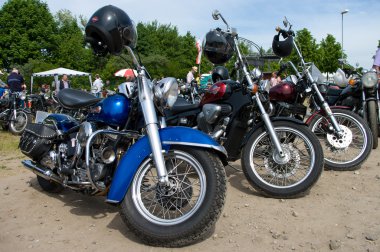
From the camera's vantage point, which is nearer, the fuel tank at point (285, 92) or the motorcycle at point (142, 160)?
the motorcycle at point (142, 160)

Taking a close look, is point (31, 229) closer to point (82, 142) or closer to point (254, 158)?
point (82, 142)

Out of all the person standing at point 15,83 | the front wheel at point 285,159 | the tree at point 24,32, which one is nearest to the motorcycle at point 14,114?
the person standing at point 15,83

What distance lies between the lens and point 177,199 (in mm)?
2967

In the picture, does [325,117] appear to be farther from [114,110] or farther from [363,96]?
[114,110]

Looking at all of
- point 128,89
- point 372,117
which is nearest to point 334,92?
point 372,117

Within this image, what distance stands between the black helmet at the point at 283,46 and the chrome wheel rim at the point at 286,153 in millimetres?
1190

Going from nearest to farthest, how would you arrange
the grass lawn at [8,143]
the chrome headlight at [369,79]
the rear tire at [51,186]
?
the rear tire at [51,186], the chrome headlight at [369,79], the grass lawn at [8,143]

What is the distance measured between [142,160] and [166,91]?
568mm

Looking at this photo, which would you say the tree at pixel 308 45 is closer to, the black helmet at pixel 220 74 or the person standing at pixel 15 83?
the person standing at pixel 15 83

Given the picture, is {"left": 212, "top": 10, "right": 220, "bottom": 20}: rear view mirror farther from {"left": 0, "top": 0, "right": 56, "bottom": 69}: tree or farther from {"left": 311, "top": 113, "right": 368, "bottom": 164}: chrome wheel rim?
{"left": 0, "top": 0, "right": 56, "bottom": 69}: tree

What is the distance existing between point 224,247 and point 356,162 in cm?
272

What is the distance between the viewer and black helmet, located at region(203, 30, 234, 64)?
4023mm

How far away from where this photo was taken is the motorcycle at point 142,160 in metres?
2.71

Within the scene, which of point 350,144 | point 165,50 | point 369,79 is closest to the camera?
point 350,144
